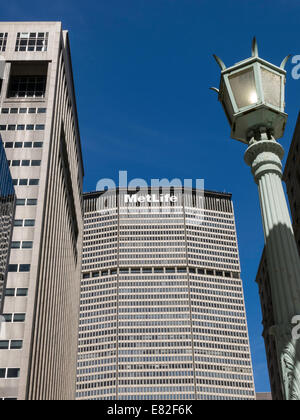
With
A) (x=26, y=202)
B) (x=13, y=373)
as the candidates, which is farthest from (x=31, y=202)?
(x=13, y=373)

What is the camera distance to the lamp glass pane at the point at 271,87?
46.6 ft

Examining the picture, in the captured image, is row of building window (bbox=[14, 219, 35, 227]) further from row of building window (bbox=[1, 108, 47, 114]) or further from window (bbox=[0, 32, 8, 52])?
window (bbox=[0, 32, 8, 52])

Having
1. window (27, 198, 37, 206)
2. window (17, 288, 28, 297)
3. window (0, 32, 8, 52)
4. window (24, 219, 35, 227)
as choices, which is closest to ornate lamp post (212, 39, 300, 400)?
window (17, 288, 28, 297)

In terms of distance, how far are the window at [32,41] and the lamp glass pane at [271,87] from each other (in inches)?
3422

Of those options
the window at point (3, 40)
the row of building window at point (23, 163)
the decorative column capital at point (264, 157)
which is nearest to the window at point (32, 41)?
the window at point (3, 40)

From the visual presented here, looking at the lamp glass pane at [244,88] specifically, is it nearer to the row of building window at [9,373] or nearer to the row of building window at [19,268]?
the row of building window at [9,373]

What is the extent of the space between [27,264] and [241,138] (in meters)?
62.5

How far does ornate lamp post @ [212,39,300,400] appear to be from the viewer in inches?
455

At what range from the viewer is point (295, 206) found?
66375 mm

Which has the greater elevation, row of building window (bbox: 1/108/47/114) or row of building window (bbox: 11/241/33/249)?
row of building window (bbox: 1/108/47/114)

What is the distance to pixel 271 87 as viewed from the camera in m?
14.4
